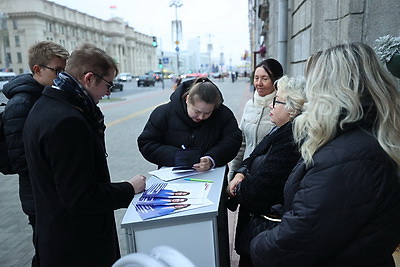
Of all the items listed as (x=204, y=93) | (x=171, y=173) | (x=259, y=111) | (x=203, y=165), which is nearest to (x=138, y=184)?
(x=171, y=173)

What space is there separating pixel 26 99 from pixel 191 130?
121 centimetres

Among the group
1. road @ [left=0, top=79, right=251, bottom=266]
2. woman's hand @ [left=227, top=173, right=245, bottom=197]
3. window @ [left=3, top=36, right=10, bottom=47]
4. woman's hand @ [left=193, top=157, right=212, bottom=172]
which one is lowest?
road @ [left=0, top=79, right=251, bottom=266]

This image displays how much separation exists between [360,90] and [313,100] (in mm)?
173

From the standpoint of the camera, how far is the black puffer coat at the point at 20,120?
2250 mm

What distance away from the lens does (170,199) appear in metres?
1.91

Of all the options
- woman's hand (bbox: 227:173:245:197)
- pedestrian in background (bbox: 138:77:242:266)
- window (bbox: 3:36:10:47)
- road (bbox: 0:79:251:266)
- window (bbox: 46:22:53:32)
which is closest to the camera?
woman's hand (bbox: 227:173:245:197)

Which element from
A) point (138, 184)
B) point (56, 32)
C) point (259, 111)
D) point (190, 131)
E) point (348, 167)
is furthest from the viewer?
point (56, 32)

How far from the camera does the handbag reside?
1895 millimetres

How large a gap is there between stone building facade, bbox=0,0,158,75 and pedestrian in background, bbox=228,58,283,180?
38.7 meters

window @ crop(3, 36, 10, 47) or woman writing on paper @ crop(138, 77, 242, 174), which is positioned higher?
window @ crop(3, 36, 10, 47)

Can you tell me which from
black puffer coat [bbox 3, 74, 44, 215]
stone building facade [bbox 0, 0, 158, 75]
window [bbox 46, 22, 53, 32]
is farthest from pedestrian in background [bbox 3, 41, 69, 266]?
window [bbox 46, 22, 53, 32]

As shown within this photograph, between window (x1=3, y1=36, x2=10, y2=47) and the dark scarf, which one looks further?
window (x1=3, y1=36, x2=10, y2=47)

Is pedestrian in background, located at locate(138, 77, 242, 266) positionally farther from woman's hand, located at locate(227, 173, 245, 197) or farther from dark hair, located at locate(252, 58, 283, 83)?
dark hair, located at locate(252, 58, 283, 83)

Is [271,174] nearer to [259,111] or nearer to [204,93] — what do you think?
[204,93]
